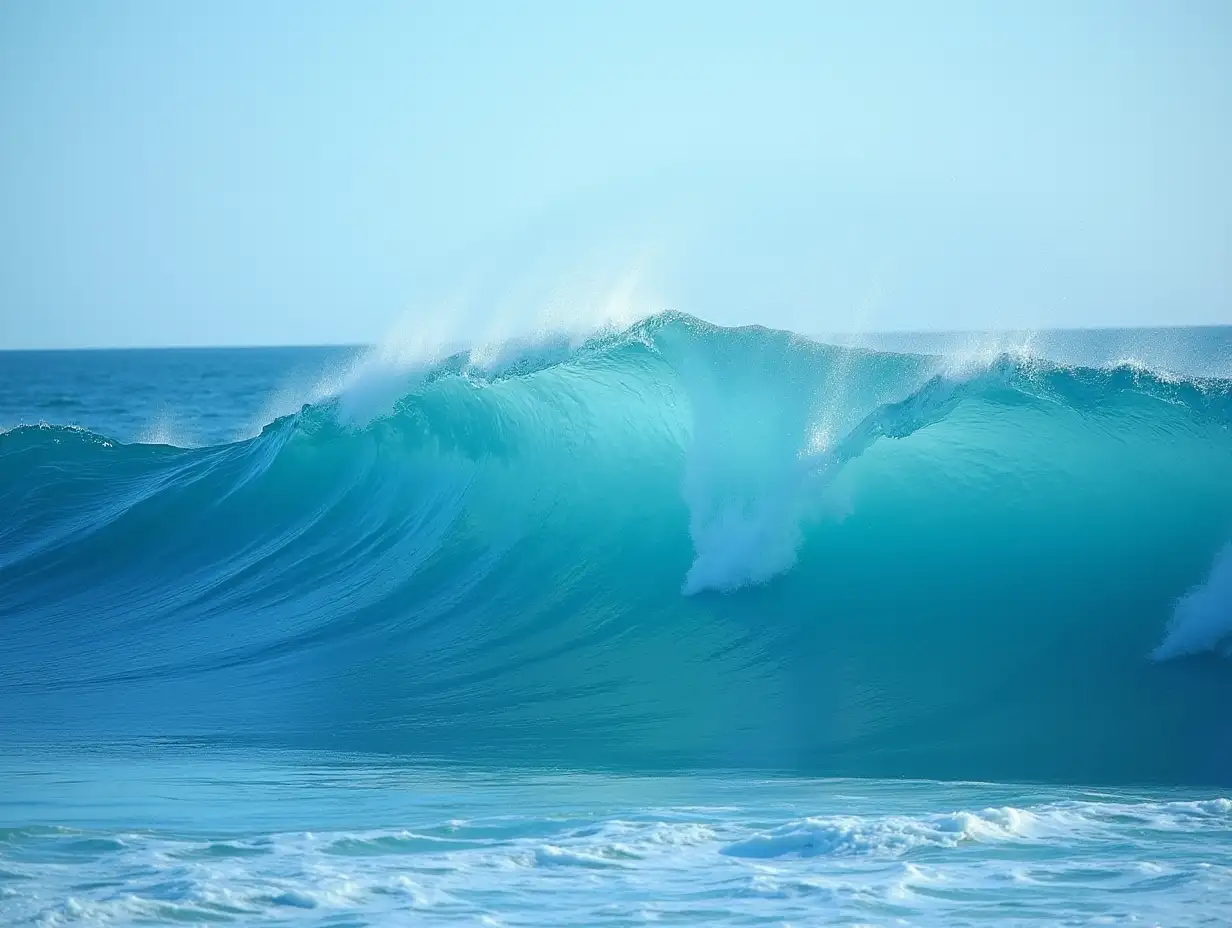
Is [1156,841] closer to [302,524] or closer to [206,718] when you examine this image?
[206,718]

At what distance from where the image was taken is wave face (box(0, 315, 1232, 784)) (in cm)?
624

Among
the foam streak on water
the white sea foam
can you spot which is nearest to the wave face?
the white sea foam

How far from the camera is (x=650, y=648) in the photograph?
7488mm

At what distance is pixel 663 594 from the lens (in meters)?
8.24

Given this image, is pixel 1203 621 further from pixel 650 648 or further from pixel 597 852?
pixel 597 852

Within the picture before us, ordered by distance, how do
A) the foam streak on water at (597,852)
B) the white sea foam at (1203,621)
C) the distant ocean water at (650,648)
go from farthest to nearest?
the white sea foam at (1203,621)
the distant ocean water at (650,648)
the foam streak on water at (597,852)

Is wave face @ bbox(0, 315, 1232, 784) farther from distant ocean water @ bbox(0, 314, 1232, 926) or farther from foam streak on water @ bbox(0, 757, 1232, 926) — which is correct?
foam streak on water @ bbox(0, 757, 1232, 926)

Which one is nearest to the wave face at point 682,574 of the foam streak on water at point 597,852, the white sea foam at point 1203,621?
the white sea foam at point 1203,621

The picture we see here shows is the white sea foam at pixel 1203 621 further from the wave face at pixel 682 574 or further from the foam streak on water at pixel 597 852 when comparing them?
the foam streak on water at pixel 597 852

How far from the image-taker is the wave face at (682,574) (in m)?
6.24

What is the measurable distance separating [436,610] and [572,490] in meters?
1.84

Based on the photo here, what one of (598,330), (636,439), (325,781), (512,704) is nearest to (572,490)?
(636,439)

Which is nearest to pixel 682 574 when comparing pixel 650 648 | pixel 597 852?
pixel 650 648

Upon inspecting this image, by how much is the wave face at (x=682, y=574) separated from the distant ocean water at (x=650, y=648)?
3cm
